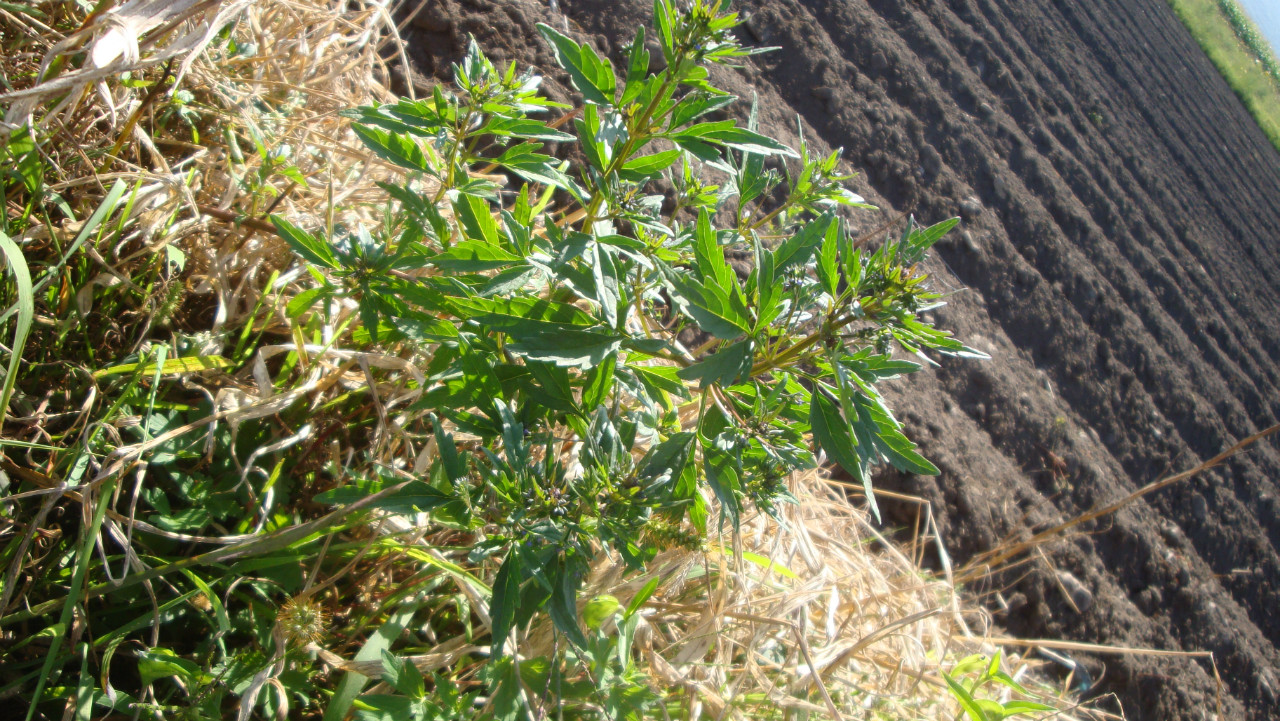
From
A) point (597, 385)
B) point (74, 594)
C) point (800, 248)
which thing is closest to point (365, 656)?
point (74, 594)

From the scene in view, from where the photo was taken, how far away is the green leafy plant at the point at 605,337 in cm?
91

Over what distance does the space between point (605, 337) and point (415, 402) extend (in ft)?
1.09

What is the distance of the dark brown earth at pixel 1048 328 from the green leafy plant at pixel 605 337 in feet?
4.86

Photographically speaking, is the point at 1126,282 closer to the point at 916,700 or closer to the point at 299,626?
the point at 916,700

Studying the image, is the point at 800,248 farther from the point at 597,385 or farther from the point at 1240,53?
the point at 1240,53

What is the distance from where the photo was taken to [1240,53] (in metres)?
16.8

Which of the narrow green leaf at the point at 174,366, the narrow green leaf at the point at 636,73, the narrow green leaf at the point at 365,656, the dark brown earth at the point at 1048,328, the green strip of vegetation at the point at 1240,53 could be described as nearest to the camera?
the narrow green leaf at the point at 636,73

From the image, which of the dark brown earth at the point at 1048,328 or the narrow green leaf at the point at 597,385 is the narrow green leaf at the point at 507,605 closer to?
the narrow green leaf at the point at 597,385

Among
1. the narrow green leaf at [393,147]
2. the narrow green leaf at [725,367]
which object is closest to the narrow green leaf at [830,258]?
the narrow green leaf at [725,367]

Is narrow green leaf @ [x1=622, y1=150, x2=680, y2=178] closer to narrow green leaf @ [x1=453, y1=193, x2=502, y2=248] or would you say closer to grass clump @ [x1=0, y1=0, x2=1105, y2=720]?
grass clump @ [x1=0, y1=0, x2=1105, y2=720]

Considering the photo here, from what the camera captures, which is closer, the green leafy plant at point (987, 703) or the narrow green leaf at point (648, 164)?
the narrow green leaf at point (648, 164)

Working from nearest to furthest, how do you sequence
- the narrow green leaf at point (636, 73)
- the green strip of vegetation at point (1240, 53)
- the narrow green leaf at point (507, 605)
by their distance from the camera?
the narrow green leaf at point (507, 605) → the narrow green leaf at point (636, 73) → the green strip of vegetation at point (1240, 53)

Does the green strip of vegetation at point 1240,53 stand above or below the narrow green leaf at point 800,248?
below

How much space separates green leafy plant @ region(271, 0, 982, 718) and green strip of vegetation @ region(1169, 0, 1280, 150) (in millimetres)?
16091
